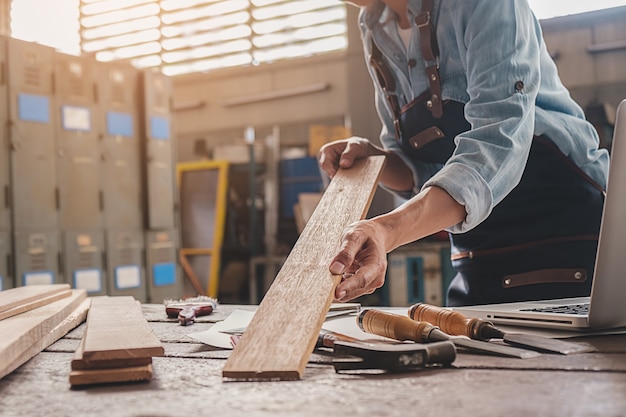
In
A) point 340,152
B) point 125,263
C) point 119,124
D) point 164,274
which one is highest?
point 119,124

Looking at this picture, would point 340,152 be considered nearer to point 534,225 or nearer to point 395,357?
point 534,225

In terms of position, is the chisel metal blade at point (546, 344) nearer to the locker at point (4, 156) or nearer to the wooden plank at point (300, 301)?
the wooden plank at point (300, 301)

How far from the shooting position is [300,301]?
103 centimetres

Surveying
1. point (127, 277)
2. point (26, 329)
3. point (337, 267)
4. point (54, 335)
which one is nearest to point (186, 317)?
point (54, 335)

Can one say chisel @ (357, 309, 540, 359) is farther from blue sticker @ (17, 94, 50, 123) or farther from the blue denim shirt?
blue sticker @ (17, 94, 50, 123)

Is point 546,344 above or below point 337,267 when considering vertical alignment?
below

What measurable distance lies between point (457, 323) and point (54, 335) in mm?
760

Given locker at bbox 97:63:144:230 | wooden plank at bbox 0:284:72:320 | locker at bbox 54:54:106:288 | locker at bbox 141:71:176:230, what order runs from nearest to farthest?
wooden plank at bbox 0:284:72:320, locker at bbox 54:54:106:288, locker at bbox 97:63:144:230, locker at bbox 141:71:176:230

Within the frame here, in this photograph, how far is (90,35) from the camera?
8.90 meters

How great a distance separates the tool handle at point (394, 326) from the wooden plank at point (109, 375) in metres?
0.41

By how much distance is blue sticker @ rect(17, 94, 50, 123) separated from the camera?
4559 mm

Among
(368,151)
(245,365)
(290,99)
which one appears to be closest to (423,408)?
(245,365)

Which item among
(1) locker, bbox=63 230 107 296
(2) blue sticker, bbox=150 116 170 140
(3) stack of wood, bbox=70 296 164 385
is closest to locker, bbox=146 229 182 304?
(1) locker, bbox=63 230 107 296

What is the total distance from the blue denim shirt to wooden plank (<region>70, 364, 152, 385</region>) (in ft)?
2.04
